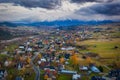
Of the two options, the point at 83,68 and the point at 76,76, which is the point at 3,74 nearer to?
the point at 76,76

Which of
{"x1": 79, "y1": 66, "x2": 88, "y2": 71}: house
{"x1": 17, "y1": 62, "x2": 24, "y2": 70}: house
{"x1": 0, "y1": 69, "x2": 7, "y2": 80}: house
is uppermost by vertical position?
{"x1": 79, "y1": 66, "x2": 88, "y2": 71}: house

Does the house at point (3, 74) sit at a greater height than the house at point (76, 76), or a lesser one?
lesser

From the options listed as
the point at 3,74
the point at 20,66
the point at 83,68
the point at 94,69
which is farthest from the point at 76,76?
the point at 3,74

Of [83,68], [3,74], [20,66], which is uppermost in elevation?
[83,68]

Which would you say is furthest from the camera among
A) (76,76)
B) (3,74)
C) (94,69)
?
(94,69)

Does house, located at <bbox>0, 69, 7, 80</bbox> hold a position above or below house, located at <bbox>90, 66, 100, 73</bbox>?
below

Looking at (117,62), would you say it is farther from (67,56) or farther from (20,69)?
(20,69)

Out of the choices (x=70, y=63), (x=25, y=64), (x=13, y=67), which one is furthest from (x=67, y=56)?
(x=13, y=67)

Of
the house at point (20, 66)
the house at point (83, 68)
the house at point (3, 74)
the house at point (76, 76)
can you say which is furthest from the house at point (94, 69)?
the house at point (3, 74)

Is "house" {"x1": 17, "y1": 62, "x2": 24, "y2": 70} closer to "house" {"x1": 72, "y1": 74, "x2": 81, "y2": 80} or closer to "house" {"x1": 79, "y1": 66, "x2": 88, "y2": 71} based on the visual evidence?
"house" {"x1": 72, "y1": 74, "x2": 81, "y2": 80}

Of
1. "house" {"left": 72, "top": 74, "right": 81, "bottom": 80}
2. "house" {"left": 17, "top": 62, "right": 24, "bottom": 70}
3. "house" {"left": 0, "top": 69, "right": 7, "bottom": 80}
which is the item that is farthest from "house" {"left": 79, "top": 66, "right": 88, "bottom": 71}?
"house" {"left": 0, "top": 69, "right": 7, "bottom": 80}

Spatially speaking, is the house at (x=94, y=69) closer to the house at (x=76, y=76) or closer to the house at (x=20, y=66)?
the house at (x=76, y=76)

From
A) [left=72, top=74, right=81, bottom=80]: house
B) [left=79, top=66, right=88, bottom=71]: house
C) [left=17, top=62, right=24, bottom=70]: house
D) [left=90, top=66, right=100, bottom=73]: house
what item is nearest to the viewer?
[left=72, top=74, right=81, bottom=80]: house

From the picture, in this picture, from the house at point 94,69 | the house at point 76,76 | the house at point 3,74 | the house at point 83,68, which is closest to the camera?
the house at point 76,76
